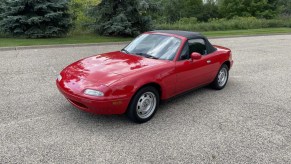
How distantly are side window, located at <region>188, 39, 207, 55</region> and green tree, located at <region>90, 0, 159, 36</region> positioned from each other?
346 inches

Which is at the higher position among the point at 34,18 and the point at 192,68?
the point at 34,18

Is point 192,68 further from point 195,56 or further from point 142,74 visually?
point 142,74

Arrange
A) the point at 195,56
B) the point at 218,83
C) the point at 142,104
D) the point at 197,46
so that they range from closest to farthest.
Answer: the point at 142,104, the point at 195,56, the point at 197,46, the point at 218,83

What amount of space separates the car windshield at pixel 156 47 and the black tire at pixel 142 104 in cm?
81

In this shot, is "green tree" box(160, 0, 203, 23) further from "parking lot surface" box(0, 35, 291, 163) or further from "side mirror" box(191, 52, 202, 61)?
"side mirror" box(191, 52, 202, 61)

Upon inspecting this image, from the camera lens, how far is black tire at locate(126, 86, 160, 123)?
13.5ft

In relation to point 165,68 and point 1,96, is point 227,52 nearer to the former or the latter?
point 165,68

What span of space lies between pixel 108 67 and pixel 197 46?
2028mm

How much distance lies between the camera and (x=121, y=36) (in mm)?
15062

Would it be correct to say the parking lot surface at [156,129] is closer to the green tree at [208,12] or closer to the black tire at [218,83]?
the black tire at [218,83]

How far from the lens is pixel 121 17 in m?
14.1

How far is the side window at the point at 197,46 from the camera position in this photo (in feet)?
17.2

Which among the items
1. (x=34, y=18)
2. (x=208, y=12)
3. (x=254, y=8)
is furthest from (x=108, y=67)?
(x=208, y=12)

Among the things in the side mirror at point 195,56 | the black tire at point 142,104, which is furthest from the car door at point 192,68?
the black tire at point 142,104
